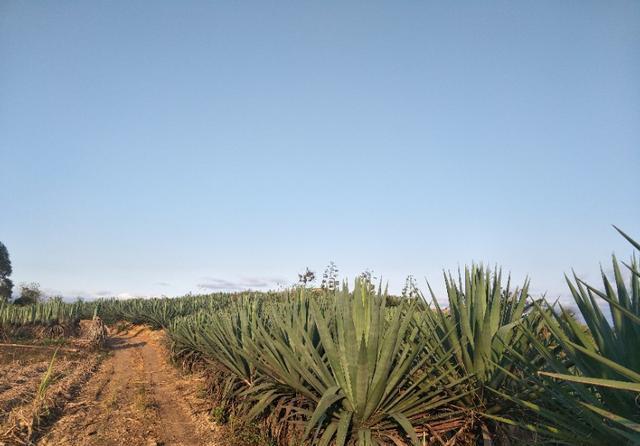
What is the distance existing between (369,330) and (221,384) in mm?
4707

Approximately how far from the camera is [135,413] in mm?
7926

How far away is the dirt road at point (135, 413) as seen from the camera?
6637 mm

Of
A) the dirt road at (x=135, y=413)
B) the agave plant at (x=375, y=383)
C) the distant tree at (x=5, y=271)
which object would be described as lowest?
the dirt road at (x=135, y=413)

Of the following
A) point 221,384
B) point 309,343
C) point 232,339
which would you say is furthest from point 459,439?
point 221,384

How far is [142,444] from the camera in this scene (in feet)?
21.2

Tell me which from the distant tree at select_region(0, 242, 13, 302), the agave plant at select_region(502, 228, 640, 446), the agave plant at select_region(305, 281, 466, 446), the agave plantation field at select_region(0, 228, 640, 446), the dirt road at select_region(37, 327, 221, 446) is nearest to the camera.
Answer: the agave plant at select_region(502, 228, 640, 446)

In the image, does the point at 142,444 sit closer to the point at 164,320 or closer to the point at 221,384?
the point at 221,384

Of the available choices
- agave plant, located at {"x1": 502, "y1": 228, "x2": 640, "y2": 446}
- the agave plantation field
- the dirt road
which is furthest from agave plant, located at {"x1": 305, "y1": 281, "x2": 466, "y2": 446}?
the dirt road

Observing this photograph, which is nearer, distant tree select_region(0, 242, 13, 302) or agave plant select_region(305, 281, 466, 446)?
agave plant select_region(305, 281, 466, 446)

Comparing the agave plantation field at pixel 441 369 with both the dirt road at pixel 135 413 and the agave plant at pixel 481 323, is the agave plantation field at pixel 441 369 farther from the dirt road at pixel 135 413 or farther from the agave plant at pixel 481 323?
the dirt road at pixel 135 413

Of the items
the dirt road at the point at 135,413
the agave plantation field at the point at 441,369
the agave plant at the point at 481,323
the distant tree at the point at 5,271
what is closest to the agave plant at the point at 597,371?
the agave plantation field at the point at 441,369

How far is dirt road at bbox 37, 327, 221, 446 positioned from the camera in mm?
6637

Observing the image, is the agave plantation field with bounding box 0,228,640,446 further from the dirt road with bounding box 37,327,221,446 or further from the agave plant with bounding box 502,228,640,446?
the dirt road with bounding box 37,327,221,446

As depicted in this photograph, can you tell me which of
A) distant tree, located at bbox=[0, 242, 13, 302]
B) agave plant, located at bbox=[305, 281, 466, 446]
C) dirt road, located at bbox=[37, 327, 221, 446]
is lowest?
dirt road, located at bbox=[37, 327, 221, 446]
